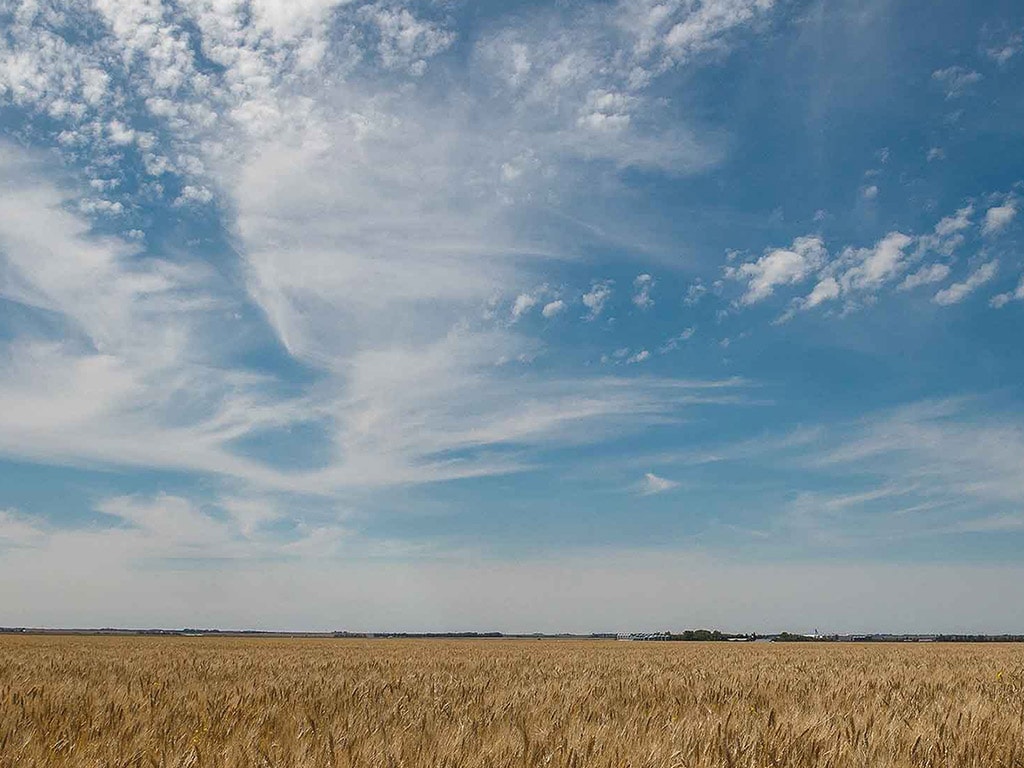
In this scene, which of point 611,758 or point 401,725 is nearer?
point 611,758

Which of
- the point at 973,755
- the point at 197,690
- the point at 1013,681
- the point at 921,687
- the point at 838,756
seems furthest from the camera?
the point at 1013,681

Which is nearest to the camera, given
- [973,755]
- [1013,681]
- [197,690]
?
[973,755]

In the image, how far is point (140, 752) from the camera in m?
3.96

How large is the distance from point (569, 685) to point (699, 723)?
405 cm

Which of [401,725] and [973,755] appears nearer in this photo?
[973,755]

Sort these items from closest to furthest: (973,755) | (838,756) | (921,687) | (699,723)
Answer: (838,756), (973,755), (699,723), (921,687)

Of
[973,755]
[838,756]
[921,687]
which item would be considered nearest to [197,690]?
[838,756]

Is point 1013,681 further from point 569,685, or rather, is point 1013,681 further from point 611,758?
point 611,758

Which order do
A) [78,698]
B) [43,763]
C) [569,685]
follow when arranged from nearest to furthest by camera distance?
[43,763] < [78,698] < [569,685]

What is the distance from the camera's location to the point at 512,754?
13.1 feet

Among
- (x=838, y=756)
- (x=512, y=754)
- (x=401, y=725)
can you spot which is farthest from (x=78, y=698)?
(x=838, y=756)

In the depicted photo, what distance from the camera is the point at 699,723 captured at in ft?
15.9

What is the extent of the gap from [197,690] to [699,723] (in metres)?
4.85

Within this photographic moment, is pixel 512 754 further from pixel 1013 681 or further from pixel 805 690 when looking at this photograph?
pixel 1013 681
